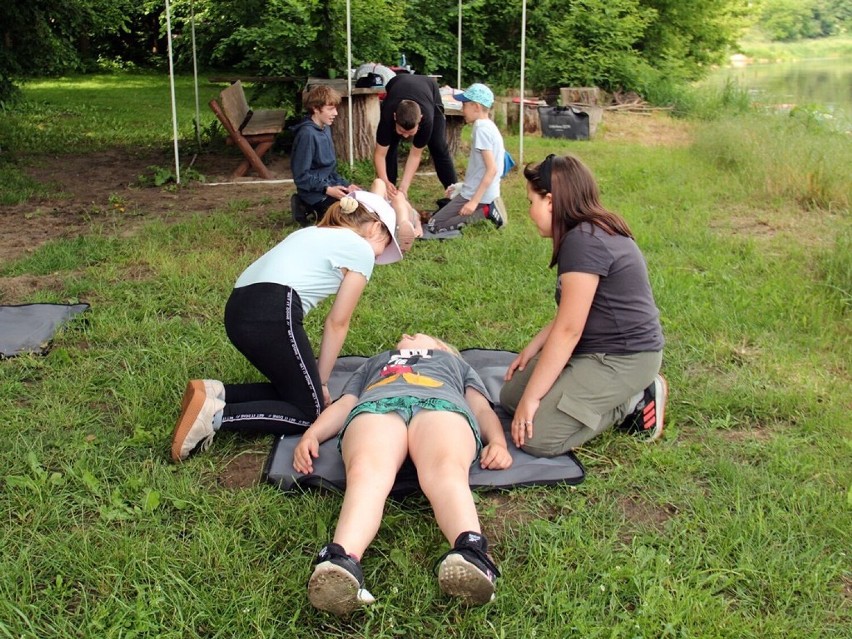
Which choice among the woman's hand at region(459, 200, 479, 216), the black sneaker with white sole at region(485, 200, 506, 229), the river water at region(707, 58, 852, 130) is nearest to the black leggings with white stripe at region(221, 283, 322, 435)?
the woman's hand at region(459, 200, 479, 216)

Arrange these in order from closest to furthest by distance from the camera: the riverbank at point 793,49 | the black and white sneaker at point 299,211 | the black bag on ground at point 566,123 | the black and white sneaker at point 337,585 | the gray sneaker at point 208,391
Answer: the black and white sneaker at point 337,585 < the gray sneaker at point 208,391 < the black and white sneaker at point 299,211 < the black bag on ground at point 566,123 < the riverbank at point 793,49

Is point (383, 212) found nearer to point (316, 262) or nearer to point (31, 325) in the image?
point (316, 262)

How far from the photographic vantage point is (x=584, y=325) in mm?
3271

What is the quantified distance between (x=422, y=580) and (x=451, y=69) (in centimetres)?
1355

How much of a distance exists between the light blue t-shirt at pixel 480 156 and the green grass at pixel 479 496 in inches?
47.6

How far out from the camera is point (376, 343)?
14.6 feet

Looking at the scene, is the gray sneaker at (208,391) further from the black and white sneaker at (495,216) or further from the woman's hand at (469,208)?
the black and white sneaker at (495,216)

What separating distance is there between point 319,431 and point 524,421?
2.54 ft

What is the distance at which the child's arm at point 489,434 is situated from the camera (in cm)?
311

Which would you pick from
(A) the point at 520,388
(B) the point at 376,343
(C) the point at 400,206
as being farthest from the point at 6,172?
(A) the point at 520,388

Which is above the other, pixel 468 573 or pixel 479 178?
pixel 479 178

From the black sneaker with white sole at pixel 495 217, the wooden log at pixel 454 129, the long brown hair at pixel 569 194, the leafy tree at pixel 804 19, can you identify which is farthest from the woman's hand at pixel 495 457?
the leafy tree at pixel 804 19

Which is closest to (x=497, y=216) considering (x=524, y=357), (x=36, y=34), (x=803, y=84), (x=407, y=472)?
(x=524, y=357)

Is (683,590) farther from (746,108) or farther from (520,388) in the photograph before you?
(746,108)
